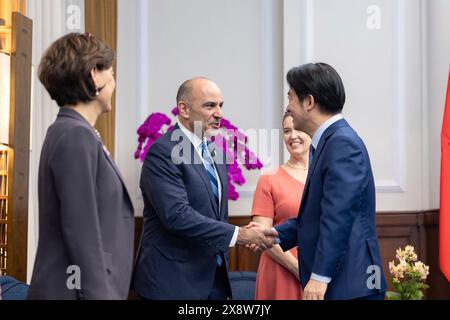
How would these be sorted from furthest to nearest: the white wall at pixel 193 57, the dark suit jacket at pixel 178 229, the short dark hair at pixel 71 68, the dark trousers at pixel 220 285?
the white wall at pixel 193 57 → the dark trousers at pixel 220 285 → the dark suit jacket at pixel 178 229 → the short dark hair at pixel 71 68

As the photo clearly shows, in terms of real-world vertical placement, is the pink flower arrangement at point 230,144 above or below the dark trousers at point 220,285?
above

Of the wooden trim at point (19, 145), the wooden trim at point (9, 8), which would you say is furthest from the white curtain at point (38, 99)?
the wooden trim at point (19, 145)

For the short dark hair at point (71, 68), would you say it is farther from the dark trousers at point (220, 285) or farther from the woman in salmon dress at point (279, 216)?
the woman in salmon dress at point (279, 216)

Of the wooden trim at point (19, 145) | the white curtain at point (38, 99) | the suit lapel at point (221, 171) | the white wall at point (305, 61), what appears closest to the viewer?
the suit lapel at point (221, 171)

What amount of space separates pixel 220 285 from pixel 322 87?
0.92 m

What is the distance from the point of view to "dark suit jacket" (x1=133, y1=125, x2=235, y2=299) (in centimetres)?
320

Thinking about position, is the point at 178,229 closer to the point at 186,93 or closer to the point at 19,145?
the point at 186,93

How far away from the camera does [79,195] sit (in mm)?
2240

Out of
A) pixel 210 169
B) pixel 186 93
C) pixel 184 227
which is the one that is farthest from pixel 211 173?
pixel 186 93

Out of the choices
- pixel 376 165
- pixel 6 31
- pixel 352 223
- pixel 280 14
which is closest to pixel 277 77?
pixel 280 14

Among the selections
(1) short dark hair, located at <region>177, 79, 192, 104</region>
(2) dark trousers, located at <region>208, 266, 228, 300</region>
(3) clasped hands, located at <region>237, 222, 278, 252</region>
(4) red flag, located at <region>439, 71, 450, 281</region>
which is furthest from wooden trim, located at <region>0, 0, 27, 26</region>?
(4) red flag, located at <region>439, 71, 450, 281</region>

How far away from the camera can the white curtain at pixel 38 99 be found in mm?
4609

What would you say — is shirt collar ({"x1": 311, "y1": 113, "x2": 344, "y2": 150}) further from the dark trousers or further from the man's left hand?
the dark trousers

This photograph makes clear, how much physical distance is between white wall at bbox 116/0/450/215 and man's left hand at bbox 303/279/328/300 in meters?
2.86
